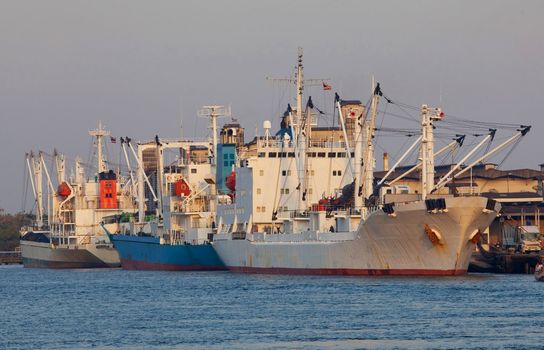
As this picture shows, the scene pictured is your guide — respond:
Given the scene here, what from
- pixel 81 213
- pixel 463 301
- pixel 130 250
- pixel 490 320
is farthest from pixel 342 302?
pixel 81 213

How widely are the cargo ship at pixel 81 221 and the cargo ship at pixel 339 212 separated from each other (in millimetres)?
29759

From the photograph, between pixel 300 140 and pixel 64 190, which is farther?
pixel 64 190

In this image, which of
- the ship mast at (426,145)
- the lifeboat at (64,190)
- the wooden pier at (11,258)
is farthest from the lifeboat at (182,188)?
the wooden pier at (11,258)

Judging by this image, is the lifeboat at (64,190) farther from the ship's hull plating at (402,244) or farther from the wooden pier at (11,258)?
the ship's hull plating at (402,244)

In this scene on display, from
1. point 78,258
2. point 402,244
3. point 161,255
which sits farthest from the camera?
point 78,258

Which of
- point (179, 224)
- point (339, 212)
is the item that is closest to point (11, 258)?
point (179, 224)

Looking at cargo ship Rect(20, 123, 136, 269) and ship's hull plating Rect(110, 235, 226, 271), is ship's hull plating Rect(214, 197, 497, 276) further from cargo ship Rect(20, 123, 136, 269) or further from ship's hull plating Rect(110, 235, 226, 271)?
cargo ship Rect(20, 123, 136, 269)

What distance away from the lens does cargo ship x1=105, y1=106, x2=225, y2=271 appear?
367 feet

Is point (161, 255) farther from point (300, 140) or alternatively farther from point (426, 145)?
point (426, 145)

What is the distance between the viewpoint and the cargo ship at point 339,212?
77750mm

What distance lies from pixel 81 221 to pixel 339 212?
56.3 meters

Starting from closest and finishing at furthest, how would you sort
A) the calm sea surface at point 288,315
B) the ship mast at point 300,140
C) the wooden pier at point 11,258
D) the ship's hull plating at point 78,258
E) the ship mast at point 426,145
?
the calm sea surface at point 288,315, the ship mast at point 426,145, the ship mast at point 300,140, the ship's hull plating at point 78,258, the wooden pier at point 11,258

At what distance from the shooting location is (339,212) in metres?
87.9

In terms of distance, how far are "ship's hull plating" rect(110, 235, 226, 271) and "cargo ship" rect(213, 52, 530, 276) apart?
133 inches
